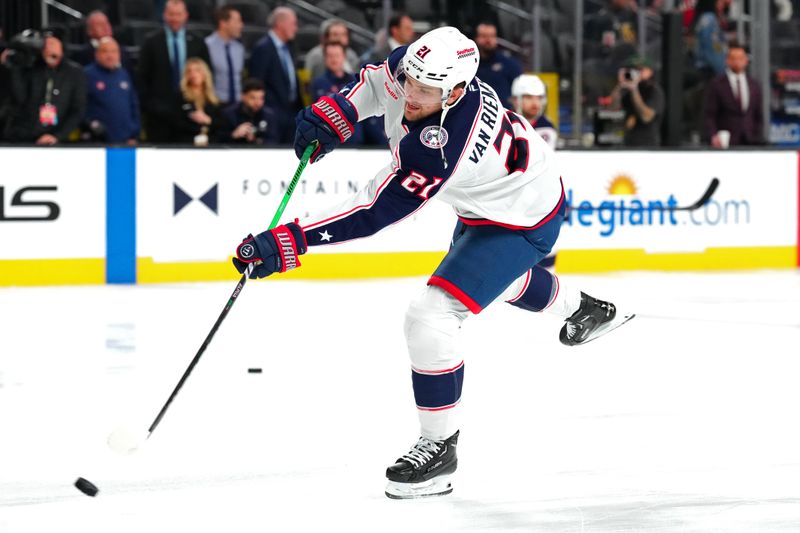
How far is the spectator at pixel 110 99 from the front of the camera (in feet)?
27.4

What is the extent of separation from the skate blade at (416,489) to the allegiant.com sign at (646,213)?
229 inches

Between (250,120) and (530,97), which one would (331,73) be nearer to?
(250,120)

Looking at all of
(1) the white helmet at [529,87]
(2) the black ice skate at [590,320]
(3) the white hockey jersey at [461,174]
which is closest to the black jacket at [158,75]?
(1) the white helmet at [529,87]

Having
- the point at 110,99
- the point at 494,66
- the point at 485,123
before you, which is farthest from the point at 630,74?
the point at 485,123

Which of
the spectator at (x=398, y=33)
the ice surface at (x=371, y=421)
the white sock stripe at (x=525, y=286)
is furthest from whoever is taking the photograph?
the spectator at (x=398, y=33)

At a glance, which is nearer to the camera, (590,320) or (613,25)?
(590,320)

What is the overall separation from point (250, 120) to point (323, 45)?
0.75 m

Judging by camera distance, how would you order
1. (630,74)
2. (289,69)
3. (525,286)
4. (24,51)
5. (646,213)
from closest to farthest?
(525,286), (24,51), (289,69), (646,213), (630,74)

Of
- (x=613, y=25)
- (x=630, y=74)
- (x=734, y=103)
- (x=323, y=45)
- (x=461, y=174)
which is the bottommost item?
(x=461, y=174)

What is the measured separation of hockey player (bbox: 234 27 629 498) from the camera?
3.26 m

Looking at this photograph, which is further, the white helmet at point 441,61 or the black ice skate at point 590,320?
the black ice skate at point 590,320

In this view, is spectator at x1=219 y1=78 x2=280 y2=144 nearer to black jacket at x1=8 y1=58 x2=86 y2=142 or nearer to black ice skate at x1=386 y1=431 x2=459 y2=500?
black jacket at x1=8 y1=58 x2=86 y2=142

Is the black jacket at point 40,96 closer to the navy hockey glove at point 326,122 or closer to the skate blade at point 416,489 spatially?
the navy hockey glove at point 326,122

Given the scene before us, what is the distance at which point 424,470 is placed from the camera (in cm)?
331
